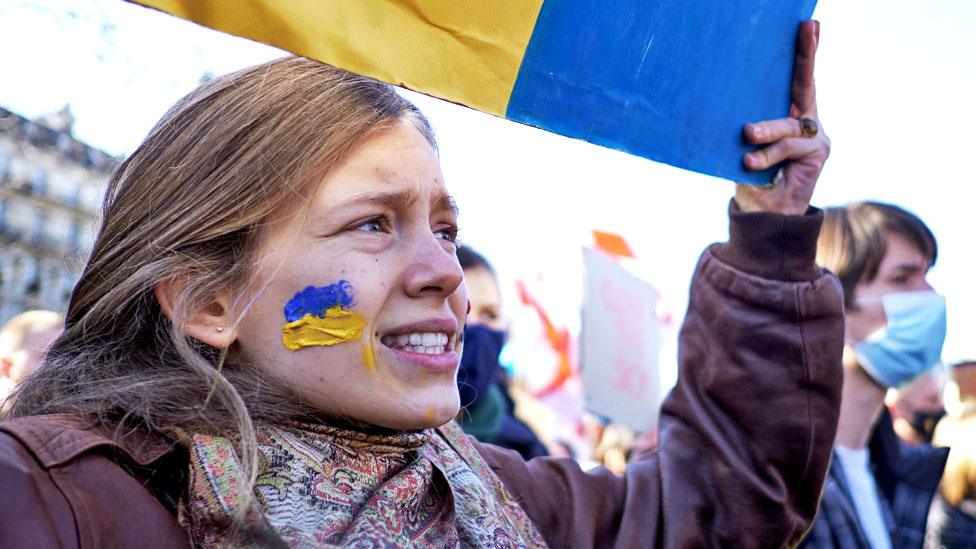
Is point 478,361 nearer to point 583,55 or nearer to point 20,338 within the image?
point 20,338

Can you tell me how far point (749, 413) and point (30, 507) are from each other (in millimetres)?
1336

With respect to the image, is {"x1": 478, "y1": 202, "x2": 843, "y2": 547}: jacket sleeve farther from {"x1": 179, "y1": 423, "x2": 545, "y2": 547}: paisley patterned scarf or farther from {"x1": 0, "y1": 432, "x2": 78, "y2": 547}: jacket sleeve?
{"x1": 0, "y1": 432, "x2": 78, "y2": 547}: jacket sleeve

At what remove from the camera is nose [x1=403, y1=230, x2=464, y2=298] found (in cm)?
169

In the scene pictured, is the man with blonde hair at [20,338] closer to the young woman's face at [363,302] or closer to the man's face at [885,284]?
the young woman's face at [363,302]

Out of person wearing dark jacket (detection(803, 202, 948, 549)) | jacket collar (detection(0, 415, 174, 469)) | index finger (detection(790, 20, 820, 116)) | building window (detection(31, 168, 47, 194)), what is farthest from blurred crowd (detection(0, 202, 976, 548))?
jacket collar (detection(0, 415, 174, 469))

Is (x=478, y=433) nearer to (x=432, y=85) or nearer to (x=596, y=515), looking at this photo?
(x=596, y=515)

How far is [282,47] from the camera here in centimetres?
137

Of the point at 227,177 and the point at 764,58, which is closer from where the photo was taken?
the point at 227,177

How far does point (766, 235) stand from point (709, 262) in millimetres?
150

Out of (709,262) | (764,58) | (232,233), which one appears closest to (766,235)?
(709,262)

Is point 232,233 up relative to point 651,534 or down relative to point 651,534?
up

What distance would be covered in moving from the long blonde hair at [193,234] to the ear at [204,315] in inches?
0.6

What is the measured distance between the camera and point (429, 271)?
170cm

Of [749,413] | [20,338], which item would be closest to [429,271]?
[749,413]
